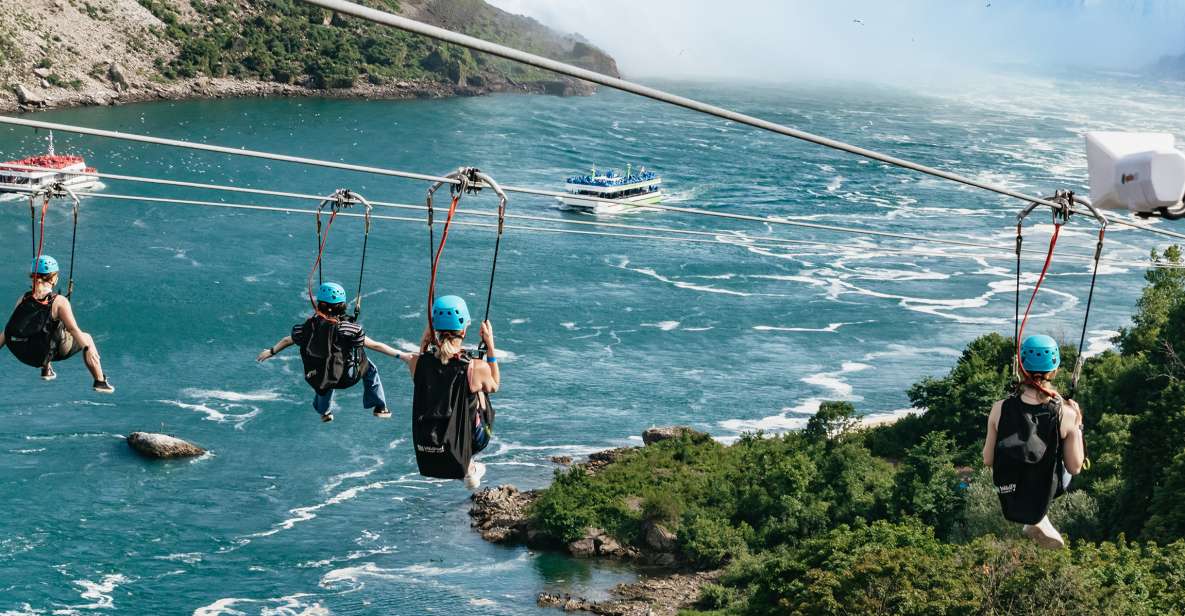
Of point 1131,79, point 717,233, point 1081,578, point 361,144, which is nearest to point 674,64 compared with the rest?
point 1131,79

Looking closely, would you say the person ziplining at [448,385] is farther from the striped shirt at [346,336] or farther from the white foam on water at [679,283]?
the white foam on water at [679,283]

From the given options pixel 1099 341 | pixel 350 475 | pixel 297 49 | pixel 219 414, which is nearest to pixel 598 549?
pixel 350 475

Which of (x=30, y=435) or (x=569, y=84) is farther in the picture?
(x=569, y=84)

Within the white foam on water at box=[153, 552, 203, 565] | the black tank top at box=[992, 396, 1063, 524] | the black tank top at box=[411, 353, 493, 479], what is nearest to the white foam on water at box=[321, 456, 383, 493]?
the white foam on water at box=[153, 552, 203, 565]

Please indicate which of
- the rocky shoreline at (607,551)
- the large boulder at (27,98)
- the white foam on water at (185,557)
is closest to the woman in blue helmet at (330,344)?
the rocky shoreline at (607,551)

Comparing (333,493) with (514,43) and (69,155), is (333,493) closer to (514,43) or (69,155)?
(69,155)

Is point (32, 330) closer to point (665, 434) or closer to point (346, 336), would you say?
point (346, 336)

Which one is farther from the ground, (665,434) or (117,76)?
(117,76)

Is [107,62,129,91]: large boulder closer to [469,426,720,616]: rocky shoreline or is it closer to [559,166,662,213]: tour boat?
[559,166,662,213]: tour boat
